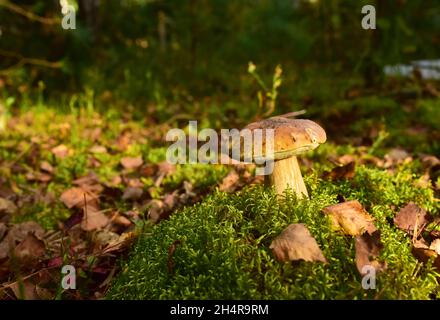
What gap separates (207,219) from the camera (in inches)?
79.2

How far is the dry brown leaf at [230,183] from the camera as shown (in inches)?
110

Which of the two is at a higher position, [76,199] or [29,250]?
[76,199]

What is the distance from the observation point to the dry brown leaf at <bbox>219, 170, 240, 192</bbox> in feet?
9.19

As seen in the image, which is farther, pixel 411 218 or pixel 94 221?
pixel 94 221

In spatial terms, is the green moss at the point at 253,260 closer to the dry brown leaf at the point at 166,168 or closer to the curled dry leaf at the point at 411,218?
the curled dry leaf at the point at 411,218

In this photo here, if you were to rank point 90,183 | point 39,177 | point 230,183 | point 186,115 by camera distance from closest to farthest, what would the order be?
1. point 230,183
2. point 90,183
3. point 39,177
4. point 186,115

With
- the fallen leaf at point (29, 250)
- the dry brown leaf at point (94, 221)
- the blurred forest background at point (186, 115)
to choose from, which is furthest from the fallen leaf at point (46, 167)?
the fallen leaf at point (29, 250)

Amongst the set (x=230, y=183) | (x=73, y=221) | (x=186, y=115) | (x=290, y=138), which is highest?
(x=186, y=115)

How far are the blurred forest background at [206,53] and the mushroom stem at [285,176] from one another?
2.56 m

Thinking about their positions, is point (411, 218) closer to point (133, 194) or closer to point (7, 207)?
point (133, 194)

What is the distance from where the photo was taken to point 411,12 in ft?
18.0

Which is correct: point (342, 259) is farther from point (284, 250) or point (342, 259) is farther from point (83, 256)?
point (83, 256)

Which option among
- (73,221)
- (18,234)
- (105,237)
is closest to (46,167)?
(18,234)

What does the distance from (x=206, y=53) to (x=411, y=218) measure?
20.0 ft
